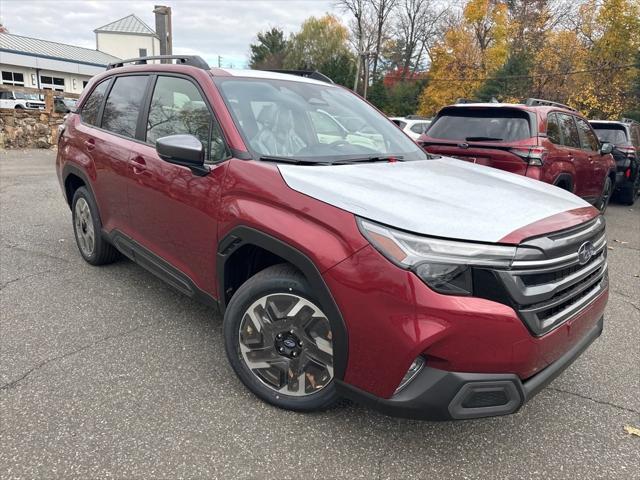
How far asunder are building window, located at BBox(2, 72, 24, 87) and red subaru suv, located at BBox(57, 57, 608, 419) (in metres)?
44.9

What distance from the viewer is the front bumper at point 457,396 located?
190 centimetres

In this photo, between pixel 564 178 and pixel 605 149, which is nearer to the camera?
pixel 564 178

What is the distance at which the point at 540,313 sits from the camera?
1.98 meters

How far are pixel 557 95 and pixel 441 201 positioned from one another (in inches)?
1138

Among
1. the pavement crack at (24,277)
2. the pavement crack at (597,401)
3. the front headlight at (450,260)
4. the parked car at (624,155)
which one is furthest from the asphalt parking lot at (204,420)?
the parked car at (624,155)

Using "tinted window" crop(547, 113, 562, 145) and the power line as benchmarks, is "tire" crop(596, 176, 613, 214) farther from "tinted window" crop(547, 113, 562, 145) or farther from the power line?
the power line

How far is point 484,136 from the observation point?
19.3 ft

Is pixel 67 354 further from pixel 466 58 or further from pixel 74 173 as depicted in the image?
pixel 466 58

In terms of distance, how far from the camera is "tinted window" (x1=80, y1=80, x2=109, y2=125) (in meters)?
4.11

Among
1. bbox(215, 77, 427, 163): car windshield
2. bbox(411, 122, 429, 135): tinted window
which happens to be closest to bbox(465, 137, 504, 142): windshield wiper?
bbox(215, 77, 427, 163): car windshield

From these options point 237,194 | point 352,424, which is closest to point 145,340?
point 237,194

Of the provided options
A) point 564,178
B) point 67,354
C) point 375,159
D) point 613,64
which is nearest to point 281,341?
point 375,159

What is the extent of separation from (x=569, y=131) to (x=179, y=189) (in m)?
5.87

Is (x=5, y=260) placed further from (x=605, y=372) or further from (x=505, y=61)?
(x=505, y=61)
